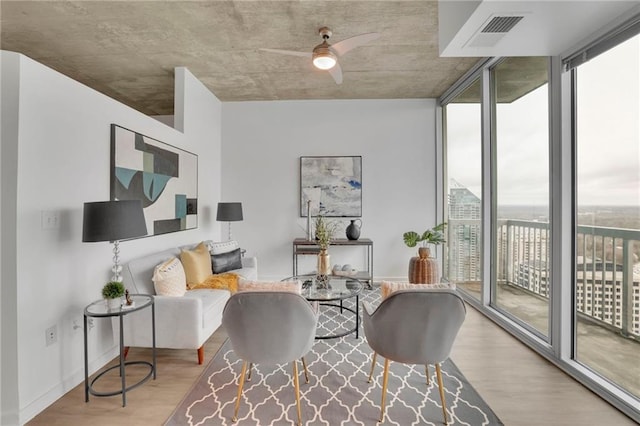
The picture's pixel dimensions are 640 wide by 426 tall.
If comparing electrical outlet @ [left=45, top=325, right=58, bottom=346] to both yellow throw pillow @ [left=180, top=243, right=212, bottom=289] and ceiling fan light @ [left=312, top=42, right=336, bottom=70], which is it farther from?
ceiling fan light @ [left=312, top=42, right=336, bottom=70]

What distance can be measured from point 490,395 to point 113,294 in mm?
2657

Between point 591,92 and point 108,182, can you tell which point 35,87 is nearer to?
point 108,182

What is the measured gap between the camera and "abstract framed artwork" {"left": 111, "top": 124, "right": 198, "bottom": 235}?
107 inches

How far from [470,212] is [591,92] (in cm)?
199

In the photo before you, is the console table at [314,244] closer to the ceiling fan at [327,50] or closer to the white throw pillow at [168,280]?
the white throw pillow at [168,280]

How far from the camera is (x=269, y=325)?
1686mm

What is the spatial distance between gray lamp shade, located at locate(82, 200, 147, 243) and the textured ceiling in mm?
1773

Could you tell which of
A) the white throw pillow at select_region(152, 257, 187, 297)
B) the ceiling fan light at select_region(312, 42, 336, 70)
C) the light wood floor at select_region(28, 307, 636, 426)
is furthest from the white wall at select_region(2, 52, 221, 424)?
the ceiling fan light at select_region(312, 42, 336, 70)

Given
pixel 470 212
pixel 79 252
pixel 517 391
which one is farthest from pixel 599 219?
pixel 79 252

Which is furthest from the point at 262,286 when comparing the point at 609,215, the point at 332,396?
the point at 609,215

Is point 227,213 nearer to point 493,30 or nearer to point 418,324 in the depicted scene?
point 418,324

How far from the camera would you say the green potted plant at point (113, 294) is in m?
2.10

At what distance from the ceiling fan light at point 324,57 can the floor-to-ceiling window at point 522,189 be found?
187 cm

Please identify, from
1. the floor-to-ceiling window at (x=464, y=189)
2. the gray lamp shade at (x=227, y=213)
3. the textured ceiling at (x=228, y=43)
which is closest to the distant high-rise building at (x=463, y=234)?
the floor-to-ceiling window at (x=464, y=189)
